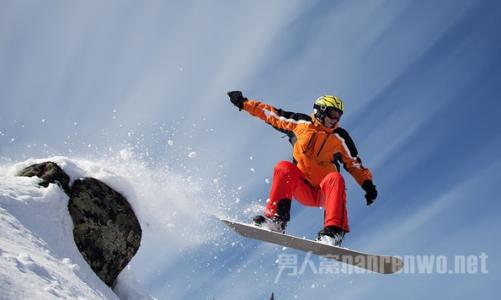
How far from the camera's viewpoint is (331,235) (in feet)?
25.2

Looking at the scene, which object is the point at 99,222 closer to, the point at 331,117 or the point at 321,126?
the point at 321,126

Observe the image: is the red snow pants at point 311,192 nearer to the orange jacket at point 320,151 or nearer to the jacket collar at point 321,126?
the orange jacket at point 320,151

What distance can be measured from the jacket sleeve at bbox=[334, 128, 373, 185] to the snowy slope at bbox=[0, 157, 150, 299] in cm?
467

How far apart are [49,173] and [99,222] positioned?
1075 millimetres

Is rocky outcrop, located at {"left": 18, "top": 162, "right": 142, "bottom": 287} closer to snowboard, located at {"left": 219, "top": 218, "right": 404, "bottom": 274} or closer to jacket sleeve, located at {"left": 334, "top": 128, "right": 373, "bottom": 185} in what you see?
snowboard, located at {"left": 219, "top": 218, "right": 404, "bottom": 274}

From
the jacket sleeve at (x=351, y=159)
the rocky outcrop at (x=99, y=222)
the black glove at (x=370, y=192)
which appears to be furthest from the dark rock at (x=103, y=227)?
the black glove at (x=370, y=192)

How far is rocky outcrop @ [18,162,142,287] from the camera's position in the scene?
6.80 meters

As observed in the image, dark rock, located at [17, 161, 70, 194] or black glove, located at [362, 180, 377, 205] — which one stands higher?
black glove, located at [362, 180, 377, 205]

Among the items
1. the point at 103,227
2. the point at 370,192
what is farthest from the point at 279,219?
the point at 103,227

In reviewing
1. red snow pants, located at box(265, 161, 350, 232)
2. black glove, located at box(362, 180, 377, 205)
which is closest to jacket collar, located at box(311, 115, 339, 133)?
red snow pants, located at box(265, 161, 350, 232)

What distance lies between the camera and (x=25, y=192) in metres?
6.18

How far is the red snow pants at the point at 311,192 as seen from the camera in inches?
311

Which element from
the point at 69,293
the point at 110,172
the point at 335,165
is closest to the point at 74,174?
the point at 110,172

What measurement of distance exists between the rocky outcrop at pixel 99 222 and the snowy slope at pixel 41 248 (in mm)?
217
